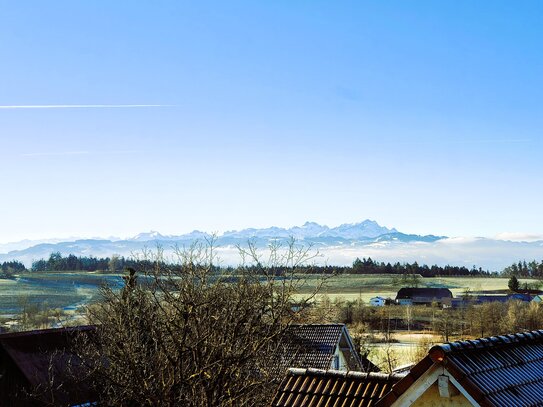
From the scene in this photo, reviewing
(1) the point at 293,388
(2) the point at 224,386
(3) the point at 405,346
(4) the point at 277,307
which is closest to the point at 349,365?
Result: (4) the point at 277,307

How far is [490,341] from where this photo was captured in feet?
24.2

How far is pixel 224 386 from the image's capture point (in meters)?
13.6

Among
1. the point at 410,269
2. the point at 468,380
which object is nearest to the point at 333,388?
the point at 468,380

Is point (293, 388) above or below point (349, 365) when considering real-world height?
above

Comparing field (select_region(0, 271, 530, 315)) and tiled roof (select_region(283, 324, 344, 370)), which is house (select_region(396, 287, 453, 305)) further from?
tiled roof (select_region(283, 324, 344, 370))

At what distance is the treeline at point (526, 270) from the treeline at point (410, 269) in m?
7.14

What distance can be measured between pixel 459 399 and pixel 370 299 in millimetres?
122240

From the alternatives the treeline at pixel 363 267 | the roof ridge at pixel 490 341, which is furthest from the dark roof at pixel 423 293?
the roof ridge at pixel 490 341

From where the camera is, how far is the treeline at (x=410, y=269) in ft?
590

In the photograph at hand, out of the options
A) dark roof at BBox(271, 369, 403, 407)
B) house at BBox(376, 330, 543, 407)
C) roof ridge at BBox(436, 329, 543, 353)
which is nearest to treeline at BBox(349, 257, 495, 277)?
dark roof at BBox(271, 369, 403, 407)

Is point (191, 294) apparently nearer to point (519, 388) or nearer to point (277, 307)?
point (277, 307)

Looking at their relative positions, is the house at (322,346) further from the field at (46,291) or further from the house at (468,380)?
the field at (46,291)

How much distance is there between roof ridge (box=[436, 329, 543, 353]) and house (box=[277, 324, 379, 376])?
18.1 m

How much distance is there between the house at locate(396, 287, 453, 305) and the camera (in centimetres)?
12769
